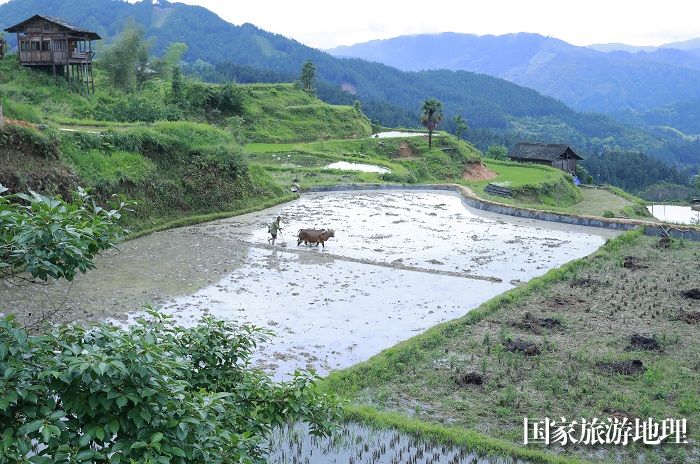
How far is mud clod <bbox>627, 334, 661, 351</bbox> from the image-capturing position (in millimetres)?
12211

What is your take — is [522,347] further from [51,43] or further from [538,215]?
[51,43]

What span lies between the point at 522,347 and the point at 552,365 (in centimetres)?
86

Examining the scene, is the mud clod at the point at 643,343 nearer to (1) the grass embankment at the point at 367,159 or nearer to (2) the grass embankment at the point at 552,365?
(2) the grass embankment at the point at 552,365

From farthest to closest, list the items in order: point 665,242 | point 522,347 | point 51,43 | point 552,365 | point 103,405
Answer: point 51,43 < point 665,242 < point 522,347 < point 552,365 < point 103,405

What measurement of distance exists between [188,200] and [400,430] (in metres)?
17.3

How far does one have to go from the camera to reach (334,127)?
57.6m

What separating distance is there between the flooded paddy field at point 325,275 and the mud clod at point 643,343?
12.3 ft

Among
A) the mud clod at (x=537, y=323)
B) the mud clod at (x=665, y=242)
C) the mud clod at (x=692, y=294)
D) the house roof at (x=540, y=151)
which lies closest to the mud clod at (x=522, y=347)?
the mud clod at (x=537, y=323)

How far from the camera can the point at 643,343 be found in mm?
12414

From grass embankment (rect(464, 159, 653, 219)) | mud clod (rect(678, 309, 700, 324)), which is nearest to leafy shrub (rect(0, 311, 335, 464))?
mud clod (rect(678, 309, 700, 324))

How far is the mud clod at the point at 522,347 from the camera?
39.1 ft

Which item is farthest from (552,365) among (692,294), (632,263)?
(632,263)

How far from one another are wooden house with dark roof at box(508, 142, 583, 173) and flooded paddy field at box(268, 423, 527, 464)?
163 feet

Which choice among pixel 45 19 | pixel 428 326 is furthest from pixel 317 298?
pixel 45 19
